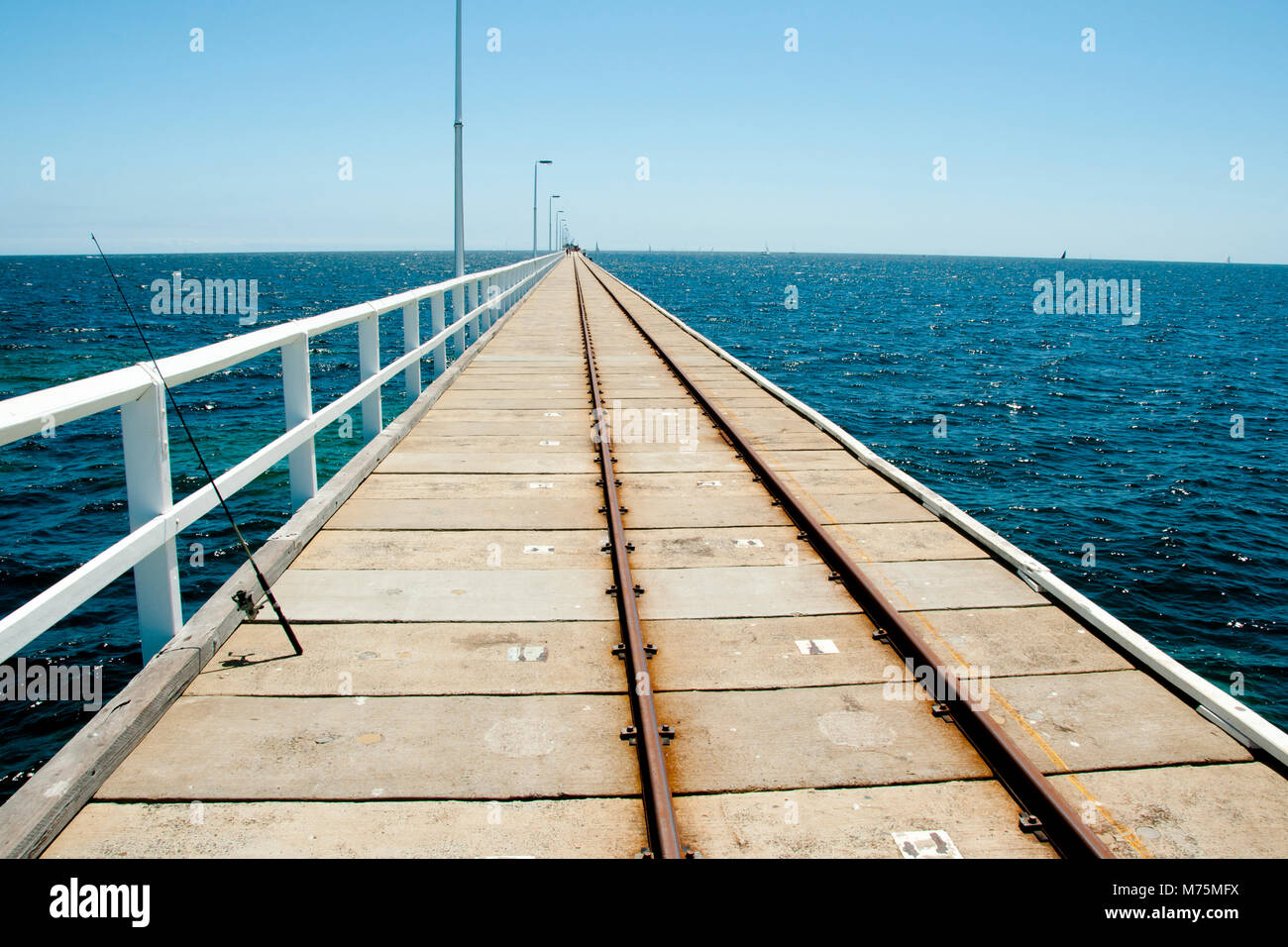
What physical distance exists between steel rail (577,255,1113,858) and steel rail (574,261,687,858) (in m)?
1.34

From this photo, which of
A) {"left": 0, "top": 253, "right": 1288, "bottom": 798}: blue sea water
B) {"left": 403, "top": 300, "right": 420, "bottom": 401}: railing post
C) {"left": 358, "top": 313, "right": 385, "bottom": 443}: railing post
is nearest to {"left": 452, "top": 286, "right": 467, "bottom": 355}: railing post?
{"left": 403, "top": 300, "right": 420, "bottom": 401}: railing post

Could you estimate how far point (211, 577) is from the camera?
1178 centimetres

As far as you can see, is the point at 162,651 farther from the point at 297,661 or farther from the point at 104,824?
the point at 104,824

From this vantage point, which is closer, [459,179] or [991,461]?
[459,179]

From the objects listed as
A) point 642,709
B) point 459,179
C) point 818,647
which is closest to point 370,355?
point 818,647

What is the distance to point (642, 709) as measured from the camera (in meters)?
4.05

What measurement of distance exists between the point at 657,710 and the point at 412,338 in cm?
712

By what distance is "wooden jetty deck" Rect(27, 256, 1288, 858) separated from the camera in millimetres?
3344

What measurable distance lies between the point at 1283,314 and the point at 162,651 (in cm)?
9864

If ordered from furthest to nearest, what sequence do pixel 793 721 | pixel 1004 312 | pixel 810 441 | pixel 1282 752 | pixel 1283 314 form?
pixel 1283 314, pixel 1004 312, pixel 810 441, pixel 793 721, pixel 1282 752

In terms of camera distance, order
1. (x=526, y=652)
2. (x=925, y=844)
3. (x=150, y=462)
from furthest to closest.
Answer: (x=526, y=652) < (x=150, y=462) < (x=925, y=844)

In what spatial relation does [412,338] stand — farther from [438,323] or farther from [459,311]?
[459,311]

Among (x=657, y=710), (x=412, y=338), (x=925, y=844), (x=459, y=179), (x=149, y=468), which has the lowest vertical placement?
(x=925, y=844)
